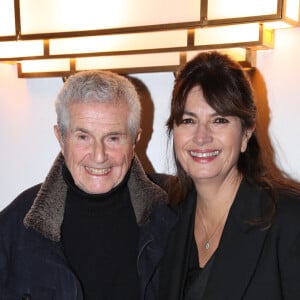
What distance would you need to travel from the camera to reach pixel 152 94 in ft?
6.48

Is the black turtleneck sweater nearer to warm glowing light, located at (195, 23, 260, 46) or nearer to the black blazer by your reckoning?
the black blazer

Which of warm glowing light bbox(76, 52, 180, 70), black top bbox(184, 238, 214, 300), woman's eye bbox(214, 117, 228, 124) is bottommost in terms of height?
black top bbox(184, 238, 214, 300)

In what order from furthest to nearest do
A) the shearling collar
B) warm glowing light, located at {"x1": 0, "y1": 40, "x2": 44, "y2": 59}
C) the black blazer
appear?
1. warm glowing light, located at {"x1": 0, "y1": 40, "x2": 44, "y2": 59}
2. the shearling collar
3. the black blazer

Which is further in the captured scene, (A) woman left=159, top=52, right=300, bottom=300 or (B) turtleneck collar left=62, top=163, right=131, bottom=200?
(B) turtleneck collar left=62, top=163, right=131, bottom=200

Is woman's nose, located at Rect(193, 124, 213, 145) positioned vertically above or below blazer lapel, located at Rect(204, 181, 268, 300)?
above

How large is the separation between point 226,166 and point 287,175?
14.7 inches

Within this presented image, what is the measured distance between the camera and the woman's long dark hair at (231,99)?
4.65 feet

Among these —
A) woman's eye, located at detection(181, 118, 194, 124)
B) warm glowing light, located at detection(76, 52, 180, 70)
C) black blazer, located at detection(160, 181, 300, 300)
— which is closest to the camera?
black blazer, located at detection(160, 181, 300, 300)

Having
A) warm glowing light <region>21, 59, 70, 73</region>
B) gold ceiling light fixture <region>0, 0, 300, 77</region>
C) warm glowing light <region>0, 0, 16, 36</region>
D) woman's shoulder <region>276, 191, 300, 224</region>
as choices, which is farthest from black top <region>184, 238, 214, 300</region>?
warm glowing light <region>0, 0, 16, 36</region>

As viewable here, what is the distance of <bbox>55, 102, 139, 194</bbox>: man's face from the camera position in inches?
59.9

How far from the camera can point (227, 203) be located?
5.05 ft

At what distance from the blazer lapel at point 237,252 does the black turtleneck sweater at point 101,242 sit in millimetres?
272

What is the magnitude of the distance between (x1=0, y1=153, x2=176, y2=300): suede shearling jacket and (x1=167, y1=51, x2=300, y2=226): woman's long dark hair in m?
0.28

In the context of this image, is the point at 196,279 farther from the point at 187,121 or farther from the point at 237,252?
the point at 187,121
